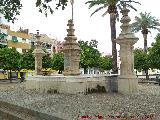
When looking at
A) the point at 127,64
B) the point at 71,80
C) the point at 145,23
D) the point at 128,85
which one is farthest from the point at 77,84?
the point at 145,23

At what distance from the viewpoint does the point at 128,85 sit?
714 inches

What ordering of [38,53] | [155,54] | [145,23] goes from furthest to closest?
[145,23] → [155,54] → [38,53]

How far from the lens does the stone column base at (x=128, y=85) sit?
1811 centimetres

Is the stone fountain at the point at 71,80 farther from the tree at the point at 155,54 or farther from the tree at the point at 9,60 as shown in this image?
the tree at the point at 9,60

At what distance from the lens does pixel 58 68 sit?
6519 centimetres

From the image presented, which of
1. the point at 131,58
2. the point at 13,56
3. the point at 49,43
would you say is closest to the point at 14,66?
the point at 13,56

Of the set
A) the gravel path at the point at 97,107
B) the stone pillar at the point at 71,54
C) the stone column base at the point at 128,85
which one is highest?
the stone pillar at the point at 71,54

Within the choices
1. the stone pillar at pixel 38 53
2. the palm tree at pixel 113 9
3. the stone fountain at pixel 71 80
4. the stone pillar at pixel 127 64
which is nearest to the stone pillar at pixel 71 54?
the stone fountain at pixel 71 80

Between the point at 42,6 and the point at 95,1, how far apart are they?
93.7 ft

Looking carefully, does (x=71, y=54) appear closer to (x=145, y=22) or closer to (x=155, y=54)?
(x=155, y=54)

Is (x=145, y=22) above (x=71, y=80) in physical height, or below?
above

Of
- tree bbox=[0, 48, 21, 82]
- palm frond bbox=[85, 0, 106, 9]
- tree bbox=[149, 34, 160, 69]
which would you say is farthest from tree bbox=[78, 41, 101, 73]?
palm frond bbox=[85, 0, 106, 9]

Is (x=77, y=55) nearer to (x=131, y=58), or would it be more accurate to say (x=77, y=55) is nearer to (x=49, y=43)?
(x=131, y=58)

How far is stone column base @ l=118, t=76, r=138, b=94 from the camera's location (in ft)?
59.4
